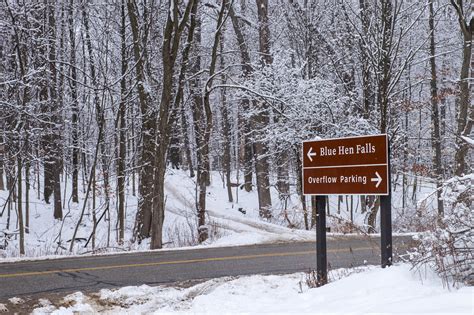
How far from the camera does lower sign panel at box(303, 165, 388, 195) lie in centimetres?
630

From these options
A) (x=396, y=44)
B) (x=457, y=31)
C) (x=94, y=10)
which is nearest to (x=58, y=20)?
(x=94, y=10)

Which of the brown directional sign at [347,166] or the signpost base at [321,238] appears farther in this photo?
the signpost base at [321,238]

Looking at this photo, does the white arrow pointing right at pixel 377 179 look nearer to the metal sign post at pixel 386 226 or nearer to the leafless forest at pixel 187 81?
the metal sign post at pixel 386 226

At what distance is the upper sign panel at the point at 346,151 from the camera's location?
6.39m

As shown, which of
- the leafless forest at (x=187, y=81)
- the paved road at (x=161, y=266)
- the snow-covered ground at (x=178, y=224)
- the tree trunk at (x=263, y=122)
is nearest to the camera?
the paved road at (x=161, y=266)

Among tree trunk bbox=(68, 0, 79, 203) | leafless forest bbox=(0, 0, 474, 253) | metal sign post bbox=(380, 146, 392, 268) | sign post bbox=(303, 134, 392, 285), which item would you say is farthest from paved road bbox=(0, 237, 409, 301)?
tree trunk bbox=(68, 0, 79, 203)

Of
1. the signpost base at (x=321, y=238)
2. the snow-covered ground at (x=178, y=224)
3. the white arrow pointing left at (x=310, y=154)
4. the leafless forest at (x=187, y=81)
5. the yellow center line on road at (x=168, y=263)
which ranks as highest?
the leafless forest at (x=187, y=81)

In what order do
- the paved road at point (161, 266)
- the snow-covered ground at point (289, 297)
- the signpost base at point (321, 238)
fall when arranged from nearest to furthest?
the snow-covered ground at point (289, 297), the signpost base at point (321, 238), the paved road at point (161, 266)

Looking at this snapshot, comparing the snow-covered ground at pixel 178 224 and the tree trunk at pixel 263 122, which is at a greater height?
the tree trunk at pixel 263 122

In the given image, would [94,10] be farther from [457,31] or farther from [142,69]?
[457,31]

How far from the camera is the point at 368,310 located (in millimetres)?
4594

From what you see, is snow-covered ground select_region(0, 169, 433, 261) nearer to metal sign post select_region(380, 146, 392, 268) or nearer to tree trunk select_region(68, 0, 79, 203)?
tree trunk select_region(68, 0, 79, 203)

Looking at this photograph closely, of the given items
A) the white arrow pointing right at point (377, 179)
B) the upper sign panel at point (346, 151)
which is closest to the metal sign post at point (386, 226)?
the white arrow pointing right at point (377, 179)

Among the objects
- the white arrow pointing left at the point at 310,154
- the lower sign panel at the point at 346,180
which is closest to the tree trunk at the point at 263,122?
the white arrow pointing left at the point at 310,154
